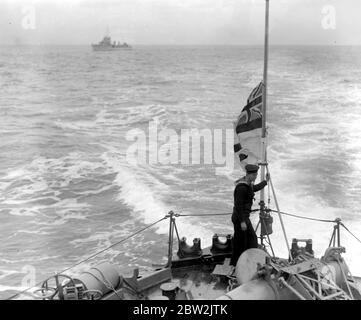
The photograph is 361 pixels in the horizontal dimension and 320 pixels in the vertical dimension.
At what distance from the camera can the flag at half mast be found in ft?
25.1

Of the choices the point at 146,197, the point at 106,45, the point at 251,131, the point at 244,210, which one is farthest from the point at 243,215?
the point at 106,45

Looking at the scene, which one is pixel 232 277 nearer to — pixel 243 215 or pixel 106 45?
pixel 243 215

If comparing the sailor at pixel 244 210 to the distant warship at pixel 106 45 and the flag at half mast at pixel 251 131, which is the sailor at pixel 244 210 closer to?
the flag at half mast at pixel 251 131

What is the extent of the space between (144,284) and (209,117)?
2604 centimetres

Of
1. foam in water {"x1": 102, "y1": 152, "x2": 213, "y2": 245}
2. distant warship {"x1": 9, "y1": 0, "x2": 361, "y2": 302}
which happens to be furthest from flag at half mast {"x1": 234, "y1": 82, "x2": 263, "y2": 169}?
foam in water {"x1": 102, "y1": 152, "x2": 213, "y2": 245}

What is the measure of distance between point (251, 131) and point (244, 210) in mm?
1536

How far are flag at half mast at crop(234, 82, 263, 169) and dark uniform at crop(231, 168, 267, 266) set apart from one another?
1.04 m

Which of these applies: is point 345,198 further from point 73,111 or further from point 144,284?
point 73,111

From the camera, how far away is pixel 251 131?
7.73 metres

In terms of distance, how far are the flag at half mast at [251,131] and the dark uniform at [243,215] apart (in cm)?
104

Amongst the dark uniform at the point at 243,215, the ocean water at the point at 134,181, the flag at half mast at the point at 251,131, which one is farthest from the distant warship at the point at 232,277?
the ocean water at the point at 134,181

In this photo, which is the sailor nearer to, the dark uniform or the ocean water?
the dark uniform

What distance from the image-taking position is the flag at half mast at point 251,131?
766cm
